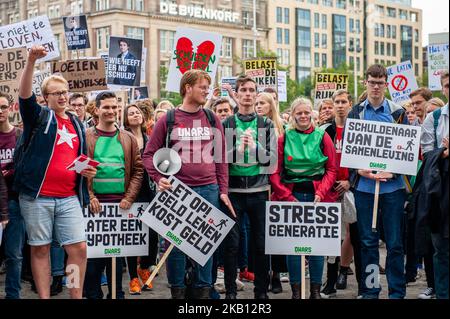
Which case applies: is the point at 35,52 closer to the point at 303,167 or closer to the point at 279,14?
the point at 303,167

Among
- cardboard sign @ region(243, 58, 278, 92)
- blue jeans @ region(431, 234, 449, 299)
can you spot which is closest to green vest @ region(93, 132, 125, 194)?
blue jeans @ region(431, 234, 449, 299)

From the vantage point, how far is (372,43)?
11944cm

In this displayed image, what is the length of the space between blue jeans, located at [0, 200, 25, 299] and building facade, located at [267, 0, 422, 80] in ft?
320

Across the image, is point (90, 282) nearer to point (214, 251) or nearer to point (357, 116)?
point (214, 251)

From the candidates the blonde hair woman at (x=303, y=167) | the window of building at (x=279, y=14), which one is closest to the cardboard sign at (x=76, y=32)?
the blonde hair woman at (x=303, y=167)

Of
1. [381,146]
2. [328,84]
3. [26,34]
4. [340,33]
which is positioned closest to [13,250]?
[381,146]

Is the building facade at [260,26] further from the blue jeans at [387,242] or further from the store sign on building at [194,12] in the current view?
the blue jeans at [387,242]

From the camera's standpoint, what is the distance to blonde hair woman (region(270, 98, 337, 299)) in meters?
8.46

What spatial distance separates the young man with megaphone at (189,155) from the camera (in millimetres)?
7988

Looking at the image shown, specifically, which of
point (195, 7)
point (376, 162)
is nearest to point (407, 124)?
point (376, 162)

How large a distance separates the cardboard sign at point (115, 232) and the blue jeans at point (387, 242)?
2174mm

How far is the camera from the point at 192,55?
11.3 metres

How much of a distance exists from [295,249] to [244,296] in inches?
52.3

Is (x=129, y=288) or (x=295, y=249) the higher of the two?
(x=295, y=249)
